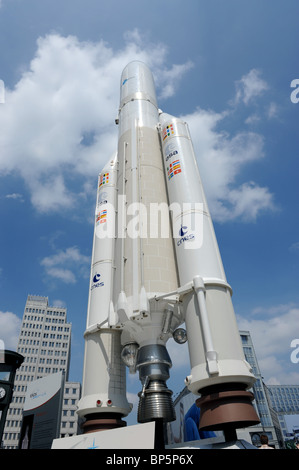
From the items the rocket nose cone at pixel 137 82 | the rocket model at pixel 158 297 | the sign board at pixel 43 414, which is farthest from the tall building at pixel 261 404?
the rocket nose cone at pixel 137 82

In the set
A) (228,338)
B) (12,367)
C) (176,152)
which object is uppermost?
(176,152)

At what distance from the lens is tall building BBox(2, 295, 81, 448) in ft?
269

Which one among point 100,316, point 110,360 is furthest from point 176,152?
point 110,360

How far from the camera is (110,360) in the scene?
1229 centimetres

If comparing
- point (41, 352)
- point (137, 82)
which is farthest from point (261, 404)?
point (41, 352)

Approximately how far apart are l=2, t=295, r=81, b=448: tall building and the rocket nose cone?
277ft

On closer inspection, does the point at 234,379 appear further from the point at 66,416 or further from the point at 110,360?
the point at 66,416

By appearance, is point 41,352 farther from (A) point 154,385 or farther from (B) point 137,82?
(A) point 154,385

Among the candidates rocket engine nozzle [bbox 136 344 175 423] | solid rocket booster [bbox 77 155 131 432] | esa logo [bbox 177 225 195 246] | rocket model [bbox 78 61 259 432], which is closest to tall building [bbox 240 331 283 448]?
solid rocket booster [bbox 77 155 131 432]

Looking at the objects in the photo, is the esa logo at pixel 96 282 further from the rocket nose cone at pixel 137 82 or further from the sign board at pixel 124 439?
the rocket nose cone at pixel 137 82

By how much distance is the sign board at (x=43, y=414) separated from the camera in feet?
50.7

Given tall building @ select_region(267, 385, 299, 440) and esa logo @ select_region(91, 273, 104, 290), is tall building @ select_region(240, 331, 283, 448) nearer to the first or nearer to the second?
tall building @ select_region(267, 385, 299, 440)

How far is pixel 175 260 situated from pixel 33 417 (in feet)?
37.8

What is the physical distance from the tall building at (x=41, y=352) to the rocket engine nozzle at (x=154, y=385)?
274ft
